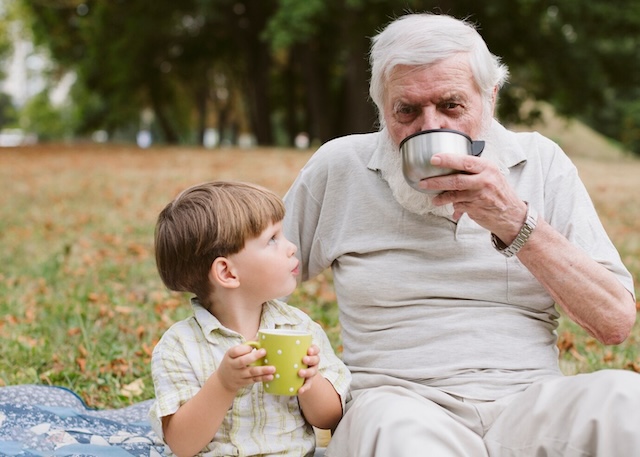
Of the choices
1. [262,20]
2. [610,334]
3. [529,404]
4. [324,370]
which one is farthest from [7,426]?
[262,20]

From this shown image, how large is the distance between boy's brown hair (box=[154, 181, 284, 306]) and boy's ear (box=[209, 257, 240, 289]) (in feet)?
0.08

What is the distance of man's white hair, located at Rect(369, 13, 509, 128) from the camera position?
2590 mm

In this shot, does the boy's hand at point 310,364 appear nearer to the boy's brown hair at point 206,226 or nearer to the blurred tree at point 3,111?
the boy's brown hair at point 206,226

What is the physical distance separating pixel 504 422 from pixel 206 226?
1053mm

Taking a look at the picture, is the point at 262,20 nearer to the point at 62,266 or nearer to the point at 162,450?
the point at 62,266

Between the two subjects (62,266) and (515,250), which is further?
(62,266)

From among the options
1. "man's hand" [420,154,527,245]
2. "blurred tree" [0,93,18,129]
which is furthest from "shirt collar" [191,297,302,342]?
"blurred tree" [0,93,18,129]

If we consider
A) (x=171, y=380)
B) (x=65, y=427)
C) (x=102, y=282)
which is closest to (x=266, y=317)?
(x=171, y=380)

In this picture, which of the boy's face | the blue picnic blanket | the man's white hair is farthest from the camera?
the blue picnic blanket

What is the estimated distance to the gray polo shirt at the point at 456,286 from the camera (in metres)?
2.61

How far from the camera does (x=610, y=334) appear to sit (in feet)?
8.23

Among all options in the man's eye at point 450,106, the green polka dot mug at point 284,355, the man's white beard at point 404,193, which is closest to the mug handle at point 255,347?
the green polka dot mug at point 284,355

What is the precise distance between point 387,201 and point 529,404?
83 centimetres

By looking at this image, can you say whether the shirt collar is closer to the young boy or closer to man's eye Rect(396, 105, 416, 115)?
the young boy
